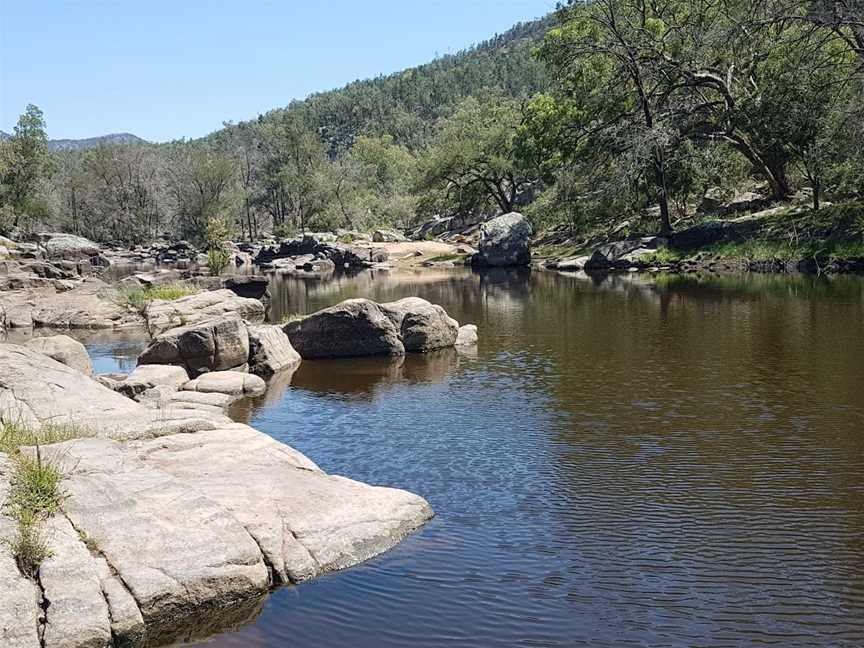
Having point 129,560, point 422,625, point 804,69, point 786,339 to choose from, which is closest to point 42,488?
point 129,560

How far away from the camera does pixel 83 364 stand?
778 inches

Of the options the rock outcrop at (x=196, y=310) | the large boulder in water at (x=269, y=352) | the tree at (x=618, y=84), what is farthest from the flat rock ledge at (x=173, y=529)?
the tree at (x=618, y=84)

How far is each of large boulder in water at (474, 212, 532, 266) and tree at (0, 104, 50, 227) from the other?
49307mm

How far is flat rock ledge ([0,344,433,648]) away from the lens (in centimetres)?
761

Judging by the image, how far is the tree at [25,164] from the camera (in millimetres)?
82625

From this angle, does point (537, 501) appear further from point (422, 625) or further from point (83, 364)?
point (83, 364)

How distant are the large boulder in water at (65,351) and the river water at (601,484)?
13.7ft

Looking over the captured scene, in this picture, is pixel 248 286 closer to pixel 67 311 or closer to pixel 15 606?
pixel 67 311

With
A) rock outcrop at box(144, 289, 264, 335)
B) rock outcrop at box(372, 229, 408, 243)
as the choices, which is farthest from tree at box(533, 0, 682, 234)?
rock outcrop at box(372, 229, 408, 243)

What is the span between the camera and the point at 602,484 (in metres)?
12.5

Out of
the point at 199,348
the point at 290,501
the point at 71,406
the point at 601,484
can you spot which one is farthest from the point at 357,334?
the point at 290,501

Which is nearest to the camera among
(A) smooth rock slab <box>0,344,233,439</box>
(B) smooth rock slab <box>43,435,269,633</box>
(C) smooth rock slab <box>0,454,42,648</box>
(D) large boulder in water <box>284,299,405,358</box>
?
(C) smooth rock slab <box>0,454,42,648</box>

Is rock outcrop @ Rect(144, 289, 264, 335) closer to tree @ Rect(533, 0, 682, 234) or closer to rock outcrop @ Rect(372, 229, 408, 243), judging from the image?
tree @ Rect(533, 0, 682, 234)

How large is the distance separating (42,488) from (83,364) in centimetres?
1164
